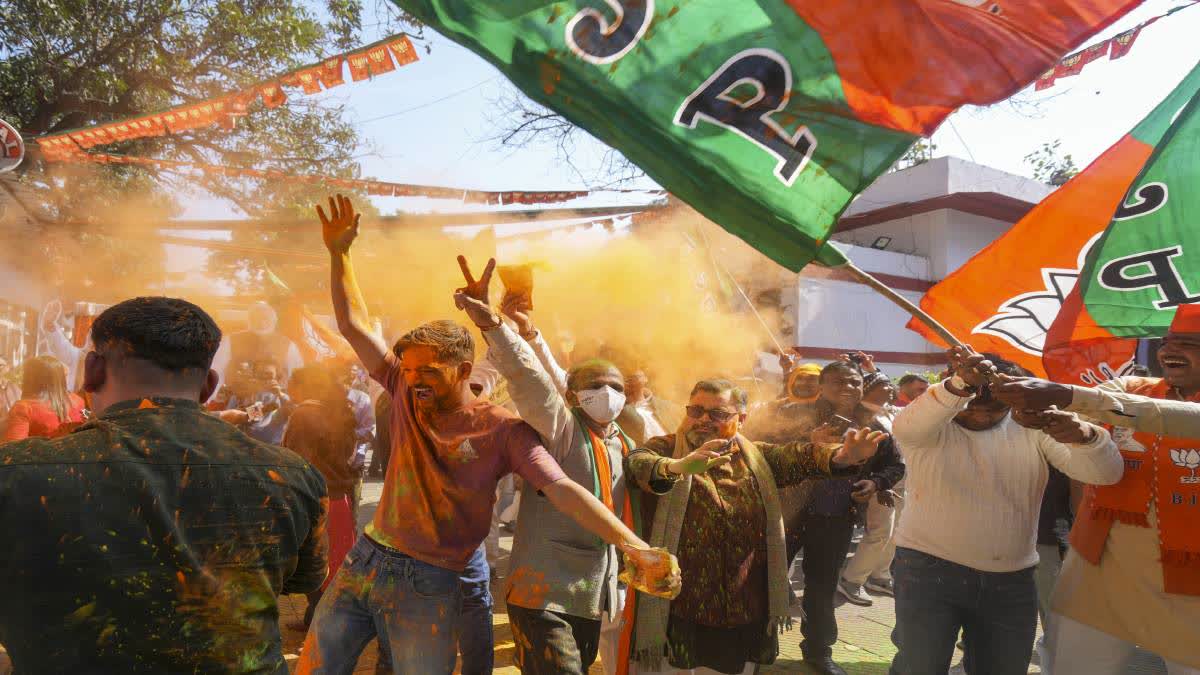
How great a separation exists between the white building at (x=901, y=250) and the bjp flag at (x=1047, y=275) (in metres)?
12.6

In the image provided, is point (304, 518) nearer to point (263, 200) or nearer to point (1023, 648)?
point (1023, 648)

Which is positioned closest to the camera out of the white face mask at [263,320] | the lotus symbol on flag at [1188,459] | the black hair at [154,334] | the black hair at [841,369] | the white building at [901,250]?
the black hair at [154,334]

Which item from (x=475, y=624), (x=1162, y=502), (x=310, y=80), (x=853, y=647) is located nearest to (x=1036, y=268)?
(x=1162, y=502)

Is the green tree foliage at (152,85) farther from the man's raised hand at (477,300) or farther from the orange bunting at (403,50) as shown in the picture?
the man's raised hand at (477,300)

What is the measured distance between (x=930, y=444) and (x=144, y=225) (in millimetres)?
11483

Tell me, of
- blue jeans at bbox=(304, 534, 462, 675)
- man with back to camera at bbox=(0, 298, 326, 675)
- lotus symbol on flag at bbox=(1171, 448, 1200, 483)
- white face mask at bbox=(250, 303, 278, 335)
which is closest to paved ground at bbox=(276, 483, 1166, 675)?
blue jeans at bbox=(304, 534, 462, 675)

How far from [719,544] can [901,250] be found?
1827 centimetres

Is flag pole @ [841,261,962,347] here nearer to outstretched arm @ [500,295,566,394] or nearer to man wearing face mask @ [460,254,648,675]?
man wearing face mask @ [460,254,648,675]

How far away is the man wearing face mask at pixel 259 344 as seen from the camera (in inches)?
360

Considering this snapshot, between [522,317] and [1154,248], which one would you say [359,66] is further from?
[1154,248]

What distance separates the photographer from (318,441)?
204 inches

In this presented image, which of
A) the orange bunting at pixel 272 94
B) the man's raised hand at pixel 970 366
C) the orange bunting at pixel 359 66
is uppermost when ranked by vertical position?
the orange bunting at pixel 359 66

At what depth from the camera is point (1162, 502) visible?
3.33 m

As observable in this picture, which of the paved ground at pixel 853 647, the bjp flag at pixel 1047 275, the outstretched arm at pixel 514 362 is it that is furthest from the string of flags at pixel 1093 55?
the outstretched arm at pixel 514 362
